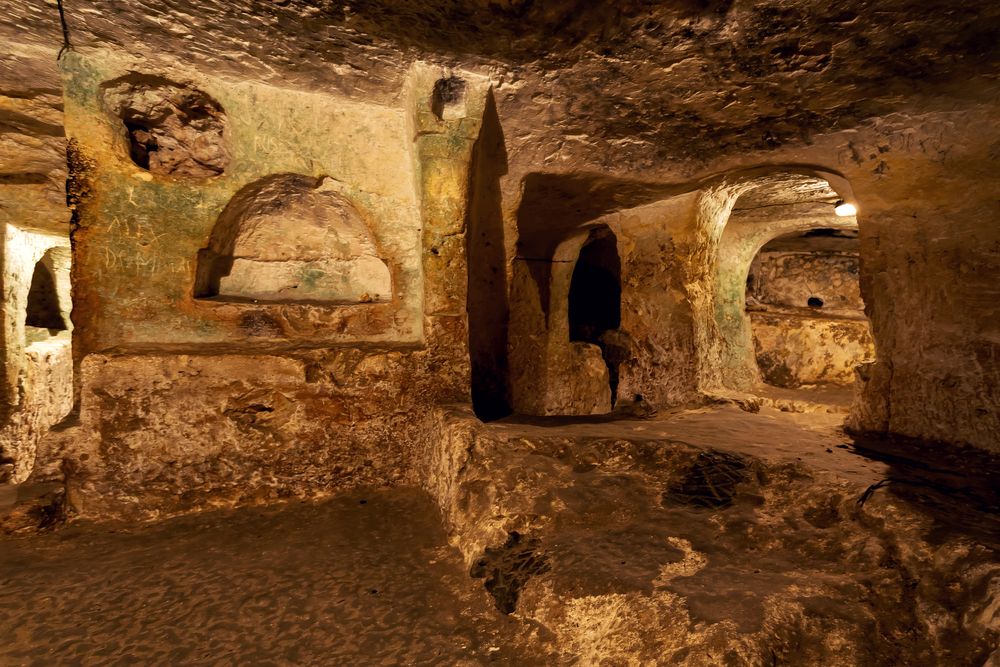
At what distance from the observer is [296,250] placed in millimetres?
3055

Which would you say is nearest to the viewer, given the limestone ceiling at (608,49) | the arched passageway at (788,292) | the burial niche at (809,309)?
the limestone ceiling at (608,49)

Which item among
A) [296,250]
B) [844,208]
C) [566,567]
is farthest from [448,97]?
[844,208]

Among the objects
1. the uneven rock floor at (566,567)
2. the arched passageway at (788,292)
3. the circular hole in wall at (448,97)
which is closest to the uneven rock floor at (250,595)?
the uneven rock floor at (566,567)

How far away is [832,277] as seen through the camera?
695cm

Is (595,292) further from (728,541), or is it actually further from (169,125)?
(728,541)

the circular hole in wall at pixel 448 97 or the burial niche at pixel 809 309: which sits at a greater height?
the circular hole in wall at pixel 448 97

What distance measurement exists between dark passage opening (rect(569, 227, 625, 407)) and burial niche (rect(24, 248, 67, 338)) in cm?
637

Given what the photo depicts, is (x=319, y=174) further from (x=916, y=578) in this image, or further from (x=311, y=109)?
(x=916, y=578)

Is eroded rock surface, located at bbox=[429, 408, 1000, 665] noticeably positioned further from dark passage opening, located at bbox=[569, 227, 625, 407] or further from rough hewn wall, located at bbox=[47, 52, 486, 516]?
dark passage opening, located at bbox=[569, 227, 625, 407]

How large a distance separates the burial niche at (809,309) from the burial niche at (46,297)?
851cm

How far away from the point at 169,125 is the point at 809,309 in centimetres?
749

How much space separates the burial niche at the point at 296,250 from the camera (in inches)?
111

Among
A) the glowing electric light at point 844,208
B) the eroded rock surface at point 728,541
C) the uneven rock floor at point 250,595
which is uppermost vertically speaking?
the glowing electric light at point 844,208

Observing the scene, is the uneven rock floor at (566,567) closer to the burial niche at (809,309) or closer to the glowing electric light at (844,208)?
the glowing electric light at (844,208)
